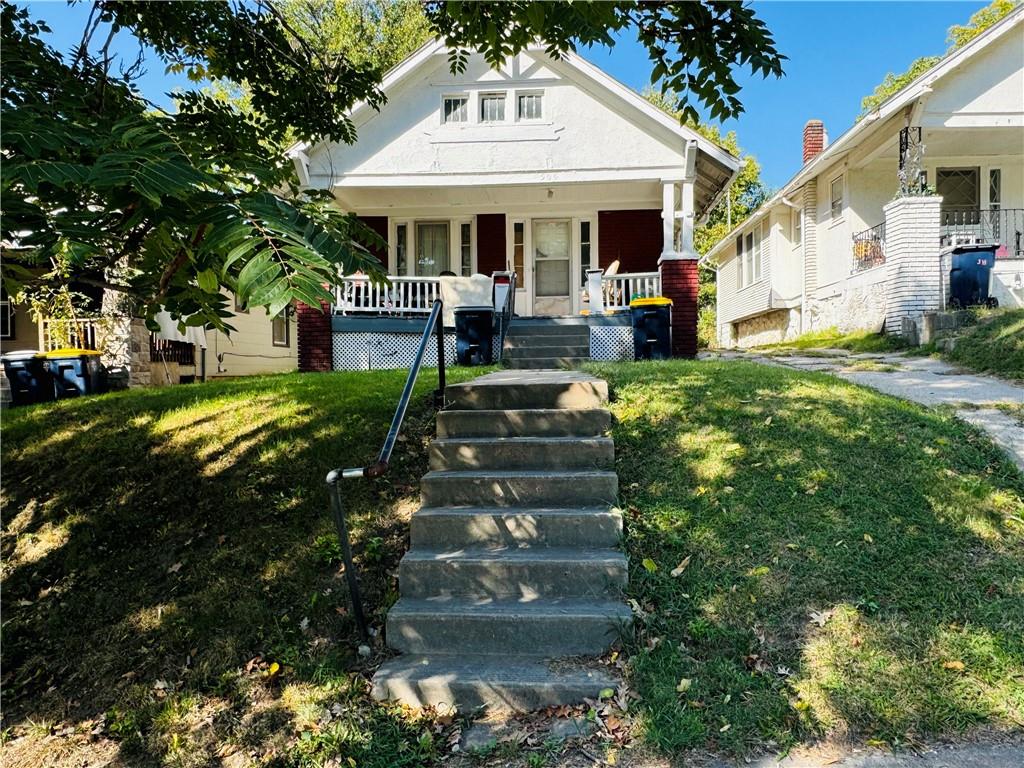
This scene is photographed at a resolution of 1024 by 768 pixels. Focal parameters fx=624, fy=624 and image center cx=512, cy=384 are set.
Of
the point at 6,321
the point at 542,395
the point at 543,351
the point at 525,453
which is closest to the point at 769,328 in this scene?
the point at 543,351

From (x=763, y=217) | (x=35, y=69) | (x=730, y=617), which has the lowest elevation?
(x=730, y=617)

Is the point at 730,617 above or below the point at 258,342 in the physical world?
below

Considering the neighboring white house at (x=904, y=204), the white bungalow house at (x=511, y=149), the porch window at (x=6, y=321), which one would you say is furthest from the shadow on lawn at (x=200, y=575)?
the neighboring white house at (x=904, y=204)

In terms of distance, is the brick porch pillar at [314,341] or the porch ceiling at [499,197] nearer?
the brick porch pillar at [314,341]

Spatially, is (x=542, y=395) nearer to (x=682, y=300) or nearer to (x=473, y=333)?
(x=473, y=333)

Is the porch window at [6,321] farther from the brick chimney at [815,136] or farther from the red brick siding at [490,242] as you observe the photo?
the brick chimney at [815,136]

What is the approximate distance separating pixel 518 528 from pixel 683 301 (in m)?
7.85

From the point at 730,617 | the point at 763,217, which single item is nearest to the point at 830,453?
the point at 730,617

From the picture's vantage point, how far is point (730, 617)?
3146 millimetres

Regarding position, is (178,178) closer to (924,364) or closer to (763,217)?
(924,364)

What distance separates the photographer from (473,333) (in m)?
9.75

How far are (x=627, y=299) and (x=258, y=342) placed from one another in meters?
9.86

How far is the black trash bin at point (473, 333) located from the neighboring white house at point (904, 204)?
737 cm

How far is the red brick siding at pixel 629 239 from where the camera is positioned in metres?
13.3
